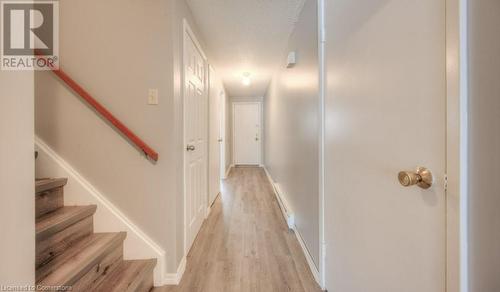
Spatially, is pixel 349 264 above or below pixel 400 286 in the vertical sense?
below

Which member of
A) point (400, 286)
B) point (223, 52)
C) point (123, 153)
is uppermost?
point (223, 52)

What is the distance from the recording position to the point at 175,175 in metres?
1.59

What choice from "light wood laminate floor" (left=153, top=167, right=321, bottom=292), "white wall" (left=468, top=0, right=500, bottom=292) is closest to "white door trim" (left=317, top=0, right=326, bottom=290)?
"light wood laminate floor" (left=153, top=167, right=321, bottom=292)

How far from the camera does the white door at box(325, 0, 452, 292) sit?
0.65 meters

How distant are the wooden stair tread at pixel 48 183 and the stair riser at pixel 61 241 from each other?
0.28 metres

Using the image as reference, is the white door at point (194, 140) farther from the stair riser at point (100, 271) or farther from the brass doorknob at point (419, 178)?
the brass doorknob at point (419, 178)

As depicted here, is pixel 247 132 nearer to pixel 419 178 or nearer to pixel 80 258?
pixel 80 258

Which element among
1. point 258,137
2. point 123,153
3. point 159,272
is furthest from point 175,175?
point 258,137

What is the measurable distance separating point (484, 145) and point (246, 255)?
6.01 feet

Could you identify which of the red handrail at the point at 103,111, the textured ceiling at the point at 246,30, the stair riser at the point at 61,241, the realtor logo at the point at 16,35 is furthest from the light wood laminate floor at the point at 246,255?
the textured ceiling at the point at 246,30

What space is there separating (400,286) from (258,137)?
638 centimetres

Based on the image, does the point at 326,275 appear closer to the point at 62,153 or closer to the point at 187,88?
the point at 187,88

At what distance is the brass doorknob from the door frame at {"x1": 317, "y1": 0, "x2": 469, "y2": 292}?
0.16 ft

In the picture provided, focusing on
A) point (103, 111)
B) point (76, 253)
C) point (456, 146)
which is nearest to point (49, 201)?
point (76, 253)
